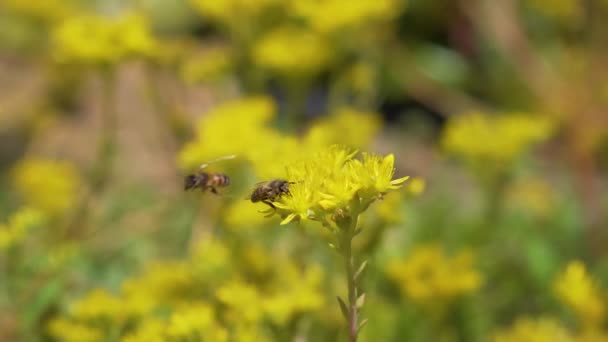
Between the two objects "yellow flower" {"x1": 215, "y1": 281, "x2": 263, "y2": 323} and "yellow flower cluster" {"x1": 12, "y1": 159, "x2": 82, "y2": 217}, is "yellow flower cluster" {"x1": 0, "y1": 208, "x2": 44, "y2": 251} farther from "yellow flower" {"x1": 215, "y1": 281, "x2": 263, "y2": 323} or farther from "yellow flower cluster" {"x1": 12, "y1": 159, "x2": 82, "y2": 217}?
"yellow flower cluster" {"x1": 12, "y1": 159, "x2": 82, "y2": 217}

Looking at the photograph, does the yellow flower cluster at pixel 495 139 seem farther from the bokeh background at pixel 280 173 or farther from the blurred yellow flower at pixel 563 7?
the blurred yellow flower at pixel 563 7

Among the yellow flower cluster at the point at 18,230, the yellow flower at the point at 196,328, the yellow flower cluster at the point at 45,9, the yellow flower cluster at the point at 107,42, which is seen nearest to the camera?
the yellow flower at the point at 196,328

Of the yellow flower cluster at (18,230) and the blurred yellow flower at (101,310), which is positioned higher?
the yellow flower cluster at (18,230)

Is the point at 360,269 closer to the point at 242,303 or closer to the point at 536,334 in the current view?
the point at 242,303

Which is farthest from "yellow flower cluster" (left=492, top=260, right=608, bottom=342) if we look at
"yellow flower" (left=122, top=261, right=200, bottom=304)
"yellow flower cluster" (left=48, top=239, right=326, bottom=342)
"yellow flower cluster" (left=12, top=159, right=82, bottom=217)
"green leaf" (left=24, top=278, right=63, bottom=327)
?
"yellow flower cluster" (left=12, top=159, right=82, bottom=217)

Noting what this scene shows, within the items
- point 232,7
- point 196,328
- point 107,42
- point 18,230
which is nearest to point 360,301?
point 196,328

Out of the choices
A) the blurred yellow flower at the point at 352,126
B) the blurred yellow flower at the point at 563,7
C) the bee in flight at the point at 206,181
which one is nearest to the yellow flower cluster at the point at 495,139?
the blurred yellow flower at the point at 352,126
